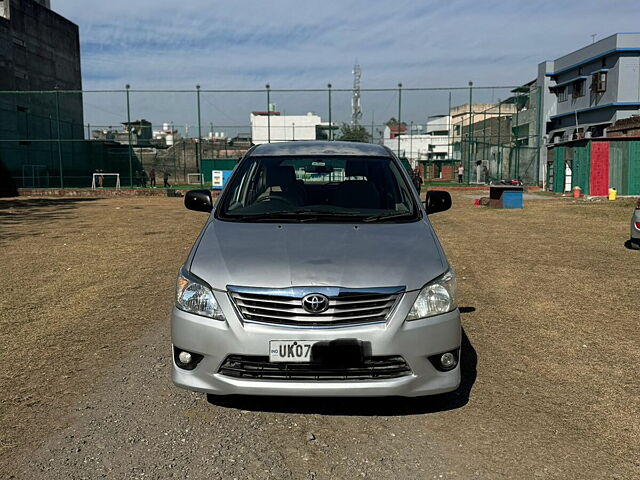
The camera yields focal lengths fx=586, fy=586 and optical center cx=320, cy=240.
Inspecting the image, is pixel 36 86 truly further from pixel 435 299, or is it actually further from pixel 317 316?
pixel 435 299

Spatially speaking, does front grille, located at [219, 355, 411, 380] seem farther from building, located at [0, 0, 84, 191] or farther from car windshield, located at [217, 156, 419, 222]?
building, located at [0, 0, 84, 191]

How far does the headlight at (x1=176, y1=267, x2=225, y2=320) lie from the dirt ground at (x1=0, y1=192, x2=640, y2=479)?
68cm

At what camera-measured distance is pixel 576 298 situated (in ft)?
21.3

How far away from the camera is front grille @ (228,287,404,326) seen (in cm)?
310

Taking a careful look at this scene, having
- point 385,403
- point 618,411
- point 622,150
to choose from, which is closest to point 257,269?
point 385,403

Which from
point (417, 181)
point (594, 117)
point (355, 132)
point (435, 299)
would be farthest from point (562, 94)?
point (435, 299)

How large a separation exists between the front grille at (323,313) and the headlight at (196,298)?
18cm

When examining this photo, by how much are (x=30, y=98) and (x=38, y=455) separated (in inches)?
1471

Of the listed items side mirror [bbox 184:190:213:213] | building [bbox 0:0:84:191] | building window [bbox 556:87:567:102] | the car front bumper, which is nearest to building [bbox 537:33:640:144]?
building window [bbox 556:87:567:102]

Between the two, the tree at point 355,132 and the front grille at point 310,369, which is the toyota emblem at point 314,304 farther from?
the tree at point 355,132

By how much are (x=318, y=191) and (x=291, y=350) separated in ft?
6.13

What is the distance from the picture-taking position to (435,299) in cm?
328

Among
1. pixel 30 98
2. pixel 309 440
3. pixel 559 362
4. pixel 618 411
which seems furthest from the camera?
pixel 30 98

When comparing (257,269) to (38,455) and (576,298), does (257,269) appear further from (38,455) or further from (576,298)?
(576,298)
